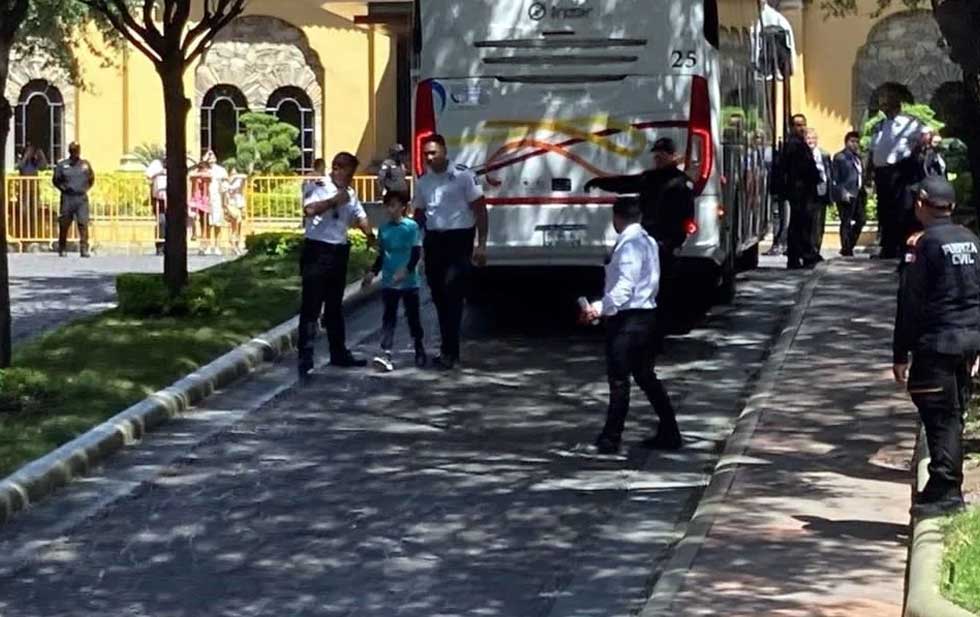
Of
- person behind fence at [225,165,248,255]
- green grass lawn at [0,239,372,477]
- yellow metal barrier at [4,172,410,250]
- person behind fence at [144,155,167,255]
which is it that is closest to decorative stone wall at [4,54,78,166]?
yellow metal barrier at [4,172,410,250]

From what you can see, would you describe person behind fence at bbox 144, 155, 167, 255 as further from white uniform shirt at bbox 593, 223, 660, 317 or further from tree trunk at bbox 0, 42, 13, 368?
white uniform shirt at bbox 593, 223, 660, 317

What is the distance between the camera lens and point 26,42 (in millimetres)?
36562

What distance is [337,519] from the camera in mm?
11203

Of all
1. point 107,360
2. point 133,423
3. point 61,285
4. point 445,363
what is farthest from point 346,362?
point 61,285

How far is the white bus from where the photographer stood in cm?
1741

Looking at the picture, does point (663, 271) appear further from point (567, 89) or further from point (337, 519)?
point (337, 519)

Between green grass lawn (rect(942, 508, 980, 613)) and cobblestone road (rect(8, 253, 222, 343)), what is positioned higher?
cobblestone road (rect(8, 253, 222, 343))

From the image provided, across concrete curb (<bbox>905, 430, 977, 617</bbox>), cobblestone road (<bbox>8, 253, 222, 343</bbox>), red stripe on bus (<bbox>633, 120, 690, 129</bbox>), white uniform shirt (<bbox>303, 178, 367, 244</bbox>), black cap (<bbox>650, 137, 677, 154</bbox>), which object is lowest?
concrete curb (<bbox>905, 430, 977, 617</bbox>)

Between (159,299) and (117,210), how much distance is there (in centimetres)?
1670

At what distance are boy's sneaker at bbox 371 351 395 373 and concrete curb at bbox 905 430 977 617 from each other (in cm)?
645

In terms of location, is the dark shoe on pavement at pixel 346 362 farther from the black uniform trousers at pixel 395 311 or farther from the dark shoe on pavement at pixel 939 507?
the dark shoe on pavement at pixel 939 507

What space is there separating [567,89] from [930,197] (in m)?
8.02

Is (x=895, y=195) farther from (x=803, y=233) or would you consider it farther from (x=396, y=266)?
(x=396, y=266)

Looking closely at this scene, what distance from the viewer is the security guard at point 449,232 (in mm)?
16375
